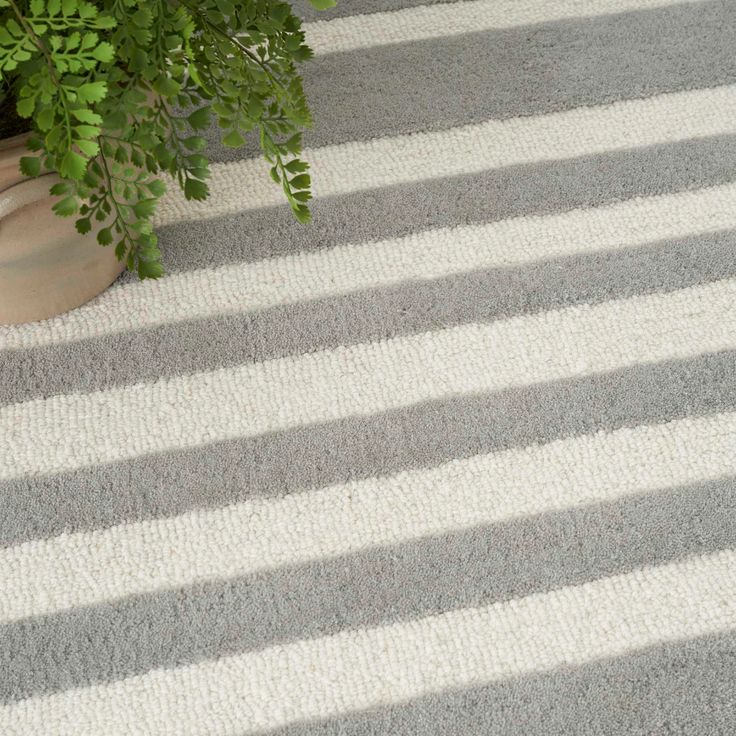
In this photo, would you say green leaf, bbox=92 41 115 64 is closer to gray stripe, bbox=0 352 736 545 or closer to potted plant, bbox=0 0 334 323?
potted plant, bbox=0 0 334 323

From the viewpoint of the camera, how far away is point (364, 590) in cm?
72

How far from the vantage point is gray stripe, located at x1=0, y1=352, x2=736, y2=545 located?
75 cm

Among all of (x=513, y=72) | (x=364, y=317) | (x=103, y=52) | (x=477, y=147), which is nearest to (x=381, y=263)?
(x=364, y=317)

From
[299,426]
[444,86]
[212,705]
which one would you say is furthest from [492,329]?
[212,705]

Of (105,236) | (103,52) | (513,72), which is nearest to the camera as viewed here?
(103,52)

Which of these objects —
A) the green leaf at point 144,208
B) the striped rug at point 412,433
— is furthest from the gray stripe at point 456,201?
the green leaf at point 144,208

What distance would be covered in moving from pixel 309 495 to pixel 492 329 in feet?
0.77

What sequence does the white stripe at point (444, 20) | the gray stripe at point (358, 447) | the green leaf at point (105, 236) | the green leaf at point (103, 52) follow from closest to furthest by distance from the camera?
the green leaf at point (103, 52) → the green leaf at point (105, 236) → the gray stripe at point (358, 447) → the white stripe at point (444, 20)

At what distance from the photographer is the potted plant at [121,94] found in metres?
0.53

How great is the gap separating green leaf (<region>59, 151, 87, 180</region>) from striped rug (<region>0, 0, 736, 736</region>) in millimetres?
285

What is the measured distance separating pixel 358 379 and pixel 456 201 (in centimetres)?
22

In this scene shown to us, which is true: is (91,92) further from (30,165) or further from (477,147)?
(477,147)

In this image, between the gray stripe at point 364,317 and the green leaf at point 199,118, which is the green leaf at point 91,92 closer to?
the green leaf at point 199,118

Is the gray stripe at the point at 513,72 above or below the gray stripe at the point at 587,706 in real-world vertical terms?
above
